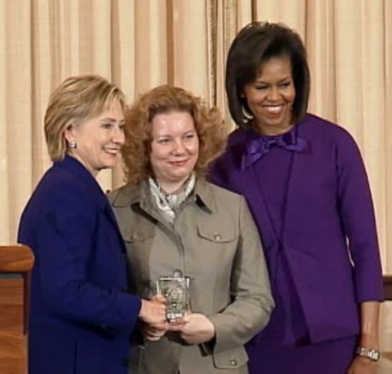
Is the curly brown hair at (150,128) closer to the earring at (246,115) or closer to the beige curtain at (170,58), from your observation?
the earring at (246,115)

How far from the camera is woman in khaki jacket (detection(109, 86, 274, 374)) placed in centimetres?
227

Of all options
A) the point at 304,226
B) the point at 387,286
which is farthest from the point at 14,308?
the point at 387,286

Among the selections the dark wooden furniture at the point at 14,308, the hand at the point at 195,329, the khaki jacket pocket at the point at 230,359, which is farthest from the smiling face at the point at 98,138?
the dark wooden furniture at the point at 14,308

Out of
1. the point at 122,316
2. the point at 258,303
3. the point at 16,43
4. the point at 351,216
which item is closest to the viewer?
the point at 122,316

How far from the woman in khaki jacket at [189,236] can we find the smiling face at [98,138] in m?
0.14

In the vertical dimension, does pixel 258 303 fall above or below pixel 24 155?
below

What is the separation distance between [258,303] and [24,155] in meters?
1.27

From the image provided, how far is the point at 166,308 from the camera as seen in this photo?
7.00 ft

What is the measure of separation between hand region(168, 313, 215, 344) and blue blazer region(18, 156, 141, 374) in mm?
123

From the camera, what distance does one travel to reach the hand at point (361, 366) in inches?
96.4

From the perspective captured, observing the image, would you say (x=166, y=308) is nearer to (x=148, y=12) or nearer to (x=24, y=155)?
(x=24, y=155)

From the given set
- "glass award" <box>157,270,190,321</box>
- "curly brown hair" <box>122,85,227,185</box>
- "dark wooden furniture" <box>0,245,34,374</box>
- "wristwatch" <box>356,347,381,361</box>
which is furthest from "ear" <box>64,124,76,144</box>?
"wristwatch" <box>356,347,381,361</box>

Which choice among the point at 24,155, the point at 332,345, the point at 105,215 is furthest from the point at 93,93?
the point at 24,155

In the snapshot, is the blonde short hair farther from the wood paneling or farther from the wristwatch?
the wristwatch
